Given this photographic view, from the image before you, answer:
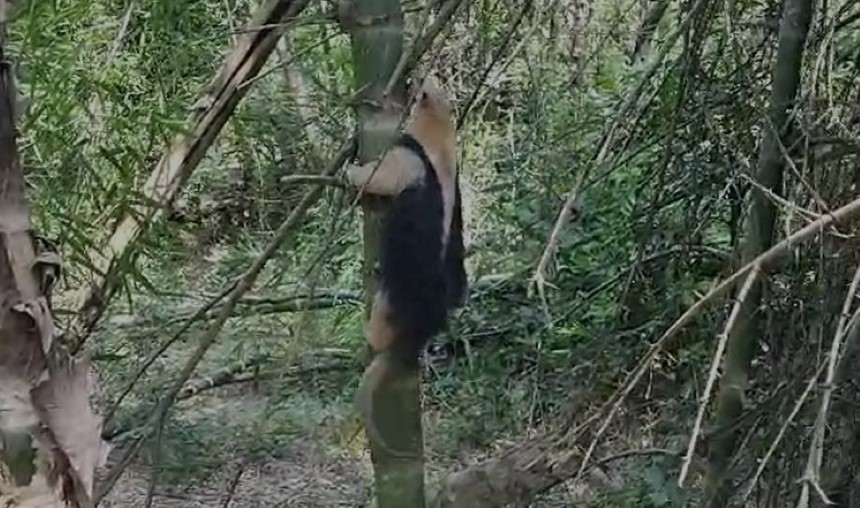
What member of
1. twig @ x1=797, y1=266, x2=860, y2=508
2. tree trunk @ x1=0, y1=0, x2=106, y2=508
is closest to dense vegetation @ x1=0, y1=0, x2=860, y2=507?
twig @ x1=797, y1=266, x2=860, y2=508

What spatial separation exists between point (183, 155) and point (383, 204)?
275 mm

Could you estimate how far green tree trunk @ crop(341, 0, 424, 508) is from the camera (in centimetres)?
130

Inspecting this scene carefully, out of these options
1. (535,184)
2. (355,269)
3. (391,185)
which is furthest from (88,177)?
(535,184)

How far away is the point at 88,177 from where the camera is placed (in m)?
1.60

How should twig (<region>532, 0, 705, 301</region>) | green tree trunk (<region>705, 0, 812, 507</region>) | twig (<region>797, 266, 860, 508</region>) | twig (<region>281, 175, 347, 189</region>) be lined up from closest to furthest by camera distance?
twig (<region>797, 266, 860, 508</region>) → twig (<region>532, 0, 705, 301</region>) → twig (<region>281, 175, 347, 189</region>) → green tree trunk (<region>705, 0, 812, 507</region>)

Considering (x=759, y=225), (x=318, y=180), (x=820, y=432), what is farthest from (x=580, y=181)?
(x=759, y=225)

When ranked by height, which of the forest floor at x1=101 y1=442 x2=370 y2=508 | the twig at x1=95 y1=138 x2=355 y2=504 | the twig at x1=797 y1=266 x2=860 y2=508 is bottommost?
the forest floor at x1=101 y1=442 x2=370 y2=508

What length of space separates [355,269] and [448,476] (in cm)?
43

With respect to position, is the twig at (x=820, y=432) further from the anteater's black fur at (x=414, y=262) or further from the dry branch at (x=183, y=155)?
the dry branch at (x=183, y=155)

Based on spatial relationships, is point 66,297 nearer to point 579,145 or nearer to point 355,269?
point 355,269

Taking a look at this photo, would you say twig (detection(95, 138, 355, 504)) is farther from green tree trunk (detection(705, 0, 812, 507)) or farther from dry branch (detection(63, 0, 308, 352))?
green tree trunk (detection(705, 0, 812, 507))

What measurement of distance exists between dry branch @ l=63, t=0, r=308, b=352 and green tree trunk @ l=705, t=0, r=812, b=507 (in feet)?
2.02

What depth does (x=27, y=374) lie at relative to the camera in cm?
107

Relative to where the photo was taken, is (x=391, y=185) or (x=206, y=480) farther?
(x=206, y=480)
